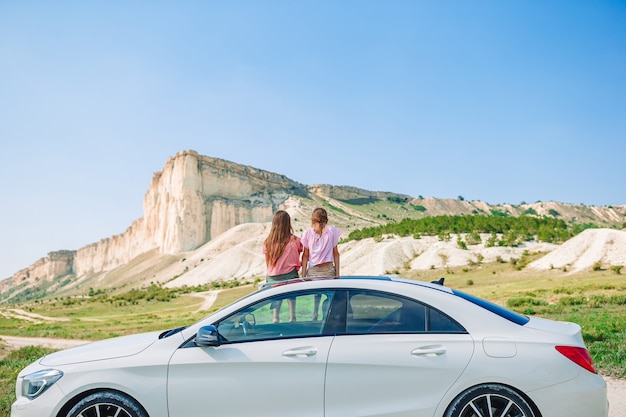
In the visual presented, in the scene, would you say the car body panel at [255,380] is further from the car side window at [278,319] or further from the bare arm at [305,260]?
the bare arm at [305,260]

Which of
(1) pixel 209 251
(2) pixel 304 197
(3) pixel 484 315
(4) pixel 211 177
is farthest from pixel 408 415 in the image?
(2) pixel 304 197

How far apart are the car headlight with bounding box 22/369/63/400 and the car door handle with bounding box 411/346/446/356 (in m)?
3.21

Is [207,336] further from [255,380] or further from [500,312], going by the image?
[500,312]

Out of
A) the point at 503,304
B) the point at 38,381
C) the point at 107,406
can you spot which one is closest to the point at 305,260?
the point at 107,406

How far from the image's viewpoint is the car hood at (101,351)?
466 cm

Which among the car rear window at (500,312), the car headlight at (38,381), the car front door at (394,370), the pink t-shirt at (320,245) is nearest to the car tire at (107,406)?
the car headlight at (38,381)

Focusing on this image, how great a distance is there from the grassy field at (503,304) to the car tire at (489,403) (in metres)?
4.42

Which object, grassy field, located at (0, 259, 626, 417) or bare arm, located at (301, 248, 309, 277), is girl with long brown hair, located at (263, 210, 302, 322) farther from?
grassy field, located at (0, 259, 626, 417)

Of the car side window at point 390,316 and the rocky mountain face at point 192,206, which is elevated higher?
the rocky mountain face at point 192,206

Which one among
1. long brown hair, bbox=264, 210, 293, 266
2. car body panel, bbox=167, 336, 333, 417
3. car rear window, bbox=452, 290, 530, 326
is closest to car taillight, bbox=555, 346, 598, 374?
car rear window, bbox=452, 290, 530, 326

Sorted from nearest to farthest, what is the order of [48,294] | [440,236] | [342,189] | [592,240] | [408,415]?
[408,415]
[592,240]
[440,236]
[48,294]
[342,189]

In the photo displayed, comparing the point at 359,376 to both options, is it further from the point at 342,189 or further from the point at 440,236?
the point at 342,189

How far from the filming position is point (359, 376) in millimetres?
4336

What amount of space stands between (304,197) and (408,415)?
407ft
